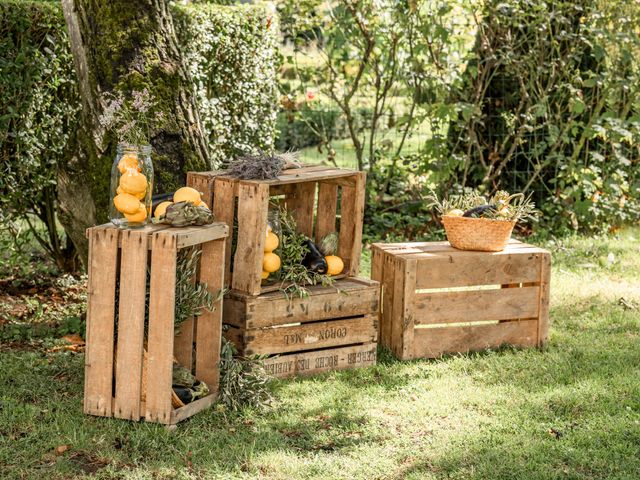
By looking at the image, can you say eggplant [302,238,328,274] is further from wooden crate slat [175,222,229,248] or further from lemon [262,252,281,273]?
wooden crate slat [175,222,229,248]

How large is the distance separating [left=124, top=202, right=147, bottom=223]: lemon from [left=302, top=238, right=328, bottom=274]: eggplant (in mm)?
1067

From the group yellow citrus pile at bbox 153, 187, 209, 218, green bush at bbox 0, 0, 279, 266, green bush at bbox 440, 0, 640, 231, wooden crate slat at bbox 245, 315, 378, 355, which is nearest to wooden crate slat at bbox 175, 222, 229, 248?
yellow citrus pile at bbox 153, 187, 209, 218

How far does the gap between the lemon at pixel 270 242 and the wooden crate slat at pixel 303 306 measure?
0.21 meters

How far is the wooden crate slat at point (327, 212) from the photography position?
16.7 feet

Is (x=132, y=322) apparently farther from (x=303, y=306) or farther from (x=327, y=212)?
(x=327, y=212)

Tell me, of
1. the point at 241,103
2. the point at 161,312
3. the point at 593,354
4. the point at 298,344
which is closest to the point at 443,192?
the point at 241,103

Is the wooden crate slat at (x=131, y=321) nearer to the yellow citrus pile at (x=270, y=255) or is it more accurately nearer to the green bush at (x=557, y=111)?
the yellow citrus pile at (x=270, y=255)

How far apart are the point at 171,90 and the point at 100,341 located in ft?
5.30

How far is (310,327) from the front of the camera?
4.66 meters

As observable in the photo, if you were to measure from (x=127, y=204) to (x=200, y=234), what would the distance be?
0.32 metres

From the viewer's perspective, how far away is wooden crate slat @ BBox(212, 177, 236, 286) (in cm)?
449

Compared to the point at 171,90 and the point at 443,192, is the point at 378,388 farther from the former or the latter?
the point at 443,192

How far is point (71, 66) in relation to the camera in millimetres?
5559

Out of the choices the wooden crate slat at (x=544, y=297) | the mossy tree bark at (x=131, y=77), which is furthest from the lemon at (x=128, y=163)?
the wooden crate slat at (x=544, y=297)
